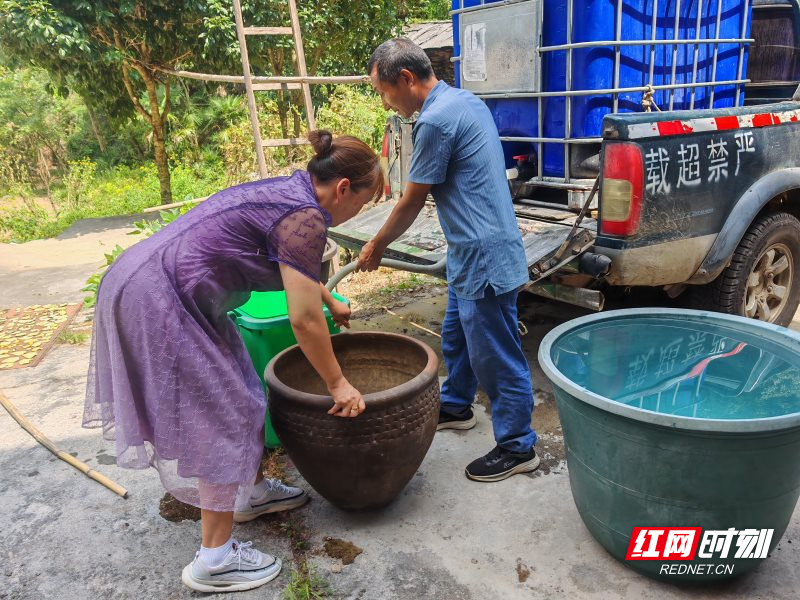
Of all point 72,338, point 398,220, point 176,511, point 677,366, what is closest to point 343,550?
point 176,511

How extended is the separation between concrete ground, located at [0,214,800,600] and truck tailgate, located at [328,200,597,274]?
88 cm

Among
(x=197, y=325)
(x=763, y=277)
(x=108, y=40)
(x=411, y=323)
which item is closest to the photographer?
(x=197, y=325)

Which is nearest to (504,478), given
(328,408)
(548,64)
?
(328,408)

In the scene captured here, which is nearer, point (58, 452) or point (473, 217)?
point (473, 217)

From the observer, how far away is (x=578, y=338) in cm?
236

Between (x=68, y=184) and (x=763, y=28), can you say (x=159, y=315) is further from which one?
(x=68, y=184)

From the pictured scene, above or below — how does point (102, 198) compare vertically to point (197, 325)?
below

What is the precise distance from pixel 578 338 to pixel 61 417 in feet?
9.38

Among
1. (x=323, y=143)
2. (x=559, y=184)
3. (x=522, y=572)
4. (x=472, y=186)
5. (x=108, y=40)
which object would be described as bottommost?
(x=522, y=572)

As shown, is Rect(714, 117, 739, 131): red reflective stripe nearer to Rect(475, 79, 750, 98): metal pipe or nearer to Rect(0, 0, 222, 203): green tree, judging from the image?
Rect(475, 79, 750, 98): metal pipe

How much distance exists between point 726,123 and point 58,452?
12.0ft

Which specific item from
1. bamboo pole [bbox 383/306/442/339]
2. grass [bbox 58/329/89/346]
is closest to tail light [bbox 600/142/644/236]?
bamboo pole [bbox 383/306/442/339]

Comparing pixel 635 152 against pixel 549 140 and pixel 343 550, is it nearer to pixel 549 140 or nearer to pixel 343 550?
pixel 549 140

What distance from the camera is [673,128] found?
2.91 m
